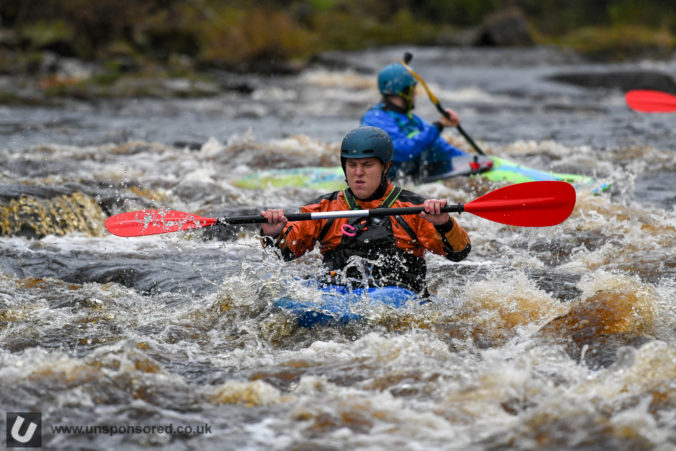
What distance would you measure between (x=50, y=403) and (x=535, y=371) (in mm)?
2258

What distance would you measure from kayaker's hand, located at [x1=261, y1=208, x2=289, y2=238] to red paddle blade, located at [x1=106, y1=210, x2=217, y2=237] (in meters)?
0.61

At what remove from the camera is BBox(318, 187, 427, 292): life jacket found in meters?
4.60

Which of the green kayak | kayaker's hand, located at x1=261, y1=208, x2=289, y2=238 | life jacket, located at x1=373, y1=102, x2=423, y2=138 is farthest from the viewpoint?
the green kayak

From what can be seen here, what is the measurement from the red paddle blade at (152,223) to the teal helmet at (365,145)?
42.9 inches

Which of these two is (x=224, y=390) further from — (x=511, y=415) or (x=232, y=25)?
(x=232, y=25)

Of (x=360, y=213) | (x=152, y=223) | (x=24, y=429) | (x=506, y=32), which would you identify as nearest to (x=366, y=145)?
(x=360, y=213)

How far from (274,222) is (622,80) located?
15.9m

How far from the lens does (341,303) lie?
4.48 metres

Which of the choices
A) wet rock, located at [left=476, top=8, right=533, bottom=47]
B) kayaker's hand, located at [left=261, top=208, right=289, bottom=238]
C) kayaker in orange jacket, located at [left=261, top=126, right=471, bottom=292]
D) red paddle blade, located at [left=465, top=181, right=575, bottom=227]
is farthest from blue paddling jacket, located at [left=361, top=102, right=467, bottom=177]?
wet rock, located at [left=476, top=8, right=533, bottom=47]

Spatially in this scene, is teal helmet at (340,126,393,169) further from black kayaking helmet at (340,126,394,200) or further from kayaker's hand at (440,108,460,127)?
kayaker's hand at (440,108,460,127)

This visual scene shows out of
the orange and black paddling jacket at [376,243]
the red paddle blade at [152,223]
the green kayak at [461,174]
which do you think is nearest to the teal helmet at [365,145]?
the orange and black paddling jacket at [376,243]

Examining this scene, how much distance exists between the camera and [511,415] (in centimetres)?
343

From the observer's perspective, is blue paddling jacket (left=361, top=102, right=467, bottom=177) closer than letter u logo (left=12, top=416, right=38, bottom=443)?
No

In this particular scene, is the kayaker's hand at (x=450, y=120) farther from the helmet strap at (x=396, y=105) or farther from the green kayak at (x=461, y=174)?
the helmet strap at (x=396, y=105)
